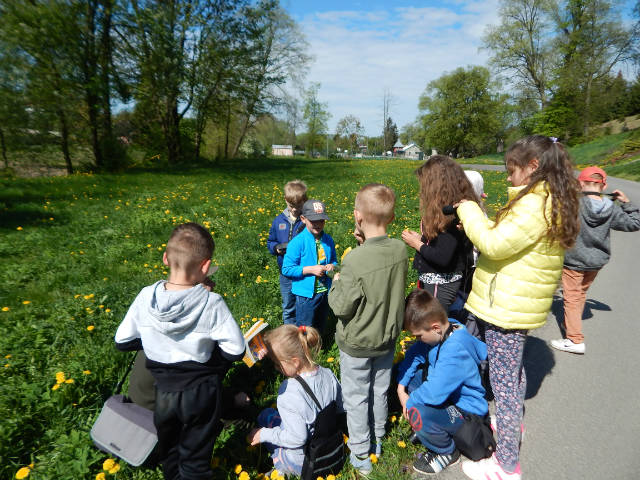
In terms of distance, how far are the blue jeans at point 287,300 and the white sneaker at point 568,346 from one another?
2.82 metres

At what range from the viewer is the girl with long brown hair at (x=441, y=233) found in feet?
8.31

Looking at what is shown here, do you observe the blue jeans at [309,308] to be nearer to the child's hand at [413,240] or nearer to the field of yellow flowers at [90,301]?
the field of yellow flowers at [90,301]

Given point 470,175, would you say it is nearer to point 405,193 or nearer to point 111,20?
point 405,193

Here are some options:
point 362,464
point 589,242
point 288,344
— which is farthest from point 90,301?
point 589,242

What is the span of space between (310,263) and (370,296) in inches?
48.5

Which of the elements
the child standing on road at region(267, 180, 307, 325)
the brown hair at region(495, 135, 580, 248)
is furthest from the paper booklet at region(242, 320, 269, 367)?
the brown hair at region(495, 135, 580, 248)

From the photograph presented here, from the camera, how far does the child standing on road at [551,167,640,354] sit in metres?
3.55

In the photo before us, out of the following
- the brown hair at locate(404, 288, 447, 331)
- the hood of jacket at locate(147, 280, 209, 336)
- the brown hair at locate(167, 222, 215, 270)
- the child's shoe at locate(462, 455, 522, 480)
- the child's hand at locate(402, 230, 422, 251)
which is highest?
the brown hair at locate(167, 222, 215, 270)

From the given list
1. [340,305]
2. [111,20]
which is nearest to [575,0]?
[111,20]

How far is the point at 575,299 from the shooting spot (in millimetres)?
3703

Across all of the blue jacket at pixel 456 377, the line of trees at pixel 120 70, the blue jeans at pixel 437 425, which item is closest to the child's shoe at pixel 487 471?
the blue jeans at pixel 437 425

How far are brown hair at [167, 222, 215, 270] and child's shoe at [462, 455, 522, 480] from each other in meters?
2.20

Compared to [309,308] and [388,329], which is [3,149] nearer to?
[309,308]

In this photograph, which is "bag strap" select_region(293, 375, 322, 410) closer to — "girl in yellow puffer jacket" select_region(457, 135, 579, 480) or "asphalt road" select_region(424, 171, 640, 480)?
"asphalt road" select_region(424, 171, 640, 480)
